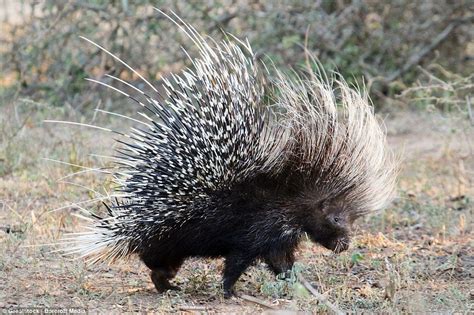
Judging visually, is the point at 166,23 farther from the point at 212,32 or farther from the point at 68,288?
the point at 68,288

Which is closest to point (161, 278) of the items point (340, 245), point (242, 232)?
point (242, 232)

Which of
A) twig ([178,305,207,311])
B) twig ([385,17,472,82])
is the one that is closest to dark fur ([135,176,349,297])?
twig ([178,305,207,311])

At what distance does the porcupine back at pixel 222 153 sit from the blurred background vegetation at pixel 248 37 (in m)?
5.05

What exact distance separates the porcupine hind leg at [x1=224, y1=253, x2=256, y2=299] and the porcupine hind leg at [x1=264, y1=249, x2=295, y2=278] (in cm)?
14

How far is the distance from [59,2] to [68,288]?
19.0 ft

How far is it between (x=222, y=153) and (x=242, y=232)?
1.62ft

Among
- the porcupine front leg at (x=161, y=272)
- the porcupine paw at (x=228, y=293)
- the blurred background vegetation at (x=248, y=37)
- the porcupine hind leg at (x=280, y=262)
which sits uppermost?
the blurred background vegetation at (x=248, y=37)

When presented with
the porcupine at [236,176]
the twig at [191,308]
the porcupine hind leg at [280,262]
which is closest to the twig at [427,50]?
the porcupine at [236,176]

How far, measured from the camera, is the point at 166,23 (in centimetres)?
1038

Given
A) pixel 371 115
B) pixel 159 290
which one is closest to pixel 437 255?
pixel 371 115

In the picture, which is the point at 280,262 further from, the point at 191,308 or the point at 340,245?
the point at 191,308

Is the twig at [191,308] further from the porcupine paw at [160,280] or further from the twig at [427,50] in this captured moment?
the twig at [427,50]

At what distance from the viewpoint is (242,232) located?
499 centimetres

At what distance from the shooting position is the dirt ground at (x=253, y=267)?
15.4 ft
